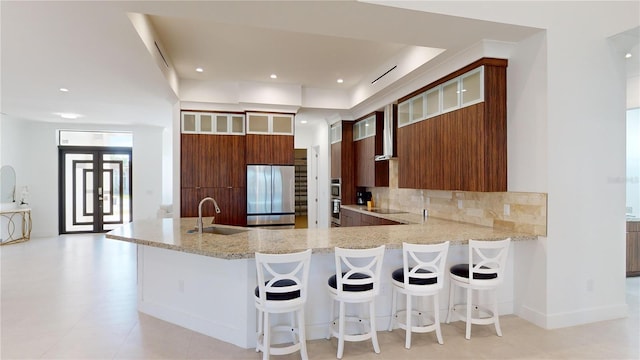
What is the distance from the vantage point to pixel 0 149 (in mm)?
7402

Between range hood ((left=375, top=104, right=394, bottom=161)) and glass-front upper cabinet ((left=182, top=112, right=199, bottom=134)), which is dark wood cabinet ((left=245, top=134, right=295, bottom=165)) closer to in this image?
glass-front upper cabinet ((left=182, top=112, right=199, bottom=134))

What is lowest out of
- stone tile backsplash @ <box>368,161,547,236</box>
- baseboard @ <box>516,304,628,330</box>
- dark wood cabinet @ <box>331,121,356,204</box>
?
baseboard @ <box>516,304,628,330</box>

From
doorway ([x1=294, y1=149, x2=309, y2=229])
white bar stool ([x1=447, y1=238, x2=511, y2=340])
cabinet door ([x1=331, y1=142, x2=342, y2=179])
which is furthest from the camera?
doorway ([x1=294, y1=149, x2=309, y2=229])

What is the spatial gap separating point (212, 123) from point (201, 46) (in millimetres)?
2028

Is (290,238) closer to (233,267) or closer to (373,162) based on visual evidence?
(233,267)

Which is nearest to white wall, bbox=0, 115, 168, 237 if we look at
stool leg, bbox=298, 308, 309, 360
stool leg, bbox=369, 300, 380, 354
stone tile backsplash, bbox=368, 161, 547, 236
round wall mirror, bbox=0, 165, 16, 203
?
round wall mirror, bbox=0, 165, 16, 203

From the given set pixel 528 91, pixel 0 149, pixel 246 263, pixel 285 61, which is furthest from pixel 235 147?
pixel 0 149

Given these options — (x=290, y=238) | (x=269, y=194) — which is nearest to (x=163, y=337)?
(x=290, y=238)

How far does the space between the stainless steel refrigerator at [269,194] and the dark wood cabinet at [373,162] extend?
144 centimetres

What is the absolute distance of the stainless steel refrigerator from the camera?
6328 mm

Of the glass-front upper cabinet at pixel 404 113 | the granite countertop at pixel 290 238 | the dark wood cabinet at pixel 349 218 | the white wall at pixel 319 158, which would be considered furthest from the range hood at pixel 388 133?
the white wall at pixel 319 158

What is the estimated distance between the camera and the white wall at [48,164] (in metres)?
8.05

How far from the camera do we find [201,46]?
176 inches

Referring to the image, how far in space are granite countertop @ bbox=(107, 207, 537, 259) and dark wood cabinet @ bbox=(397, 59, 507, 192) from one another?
57 cm
